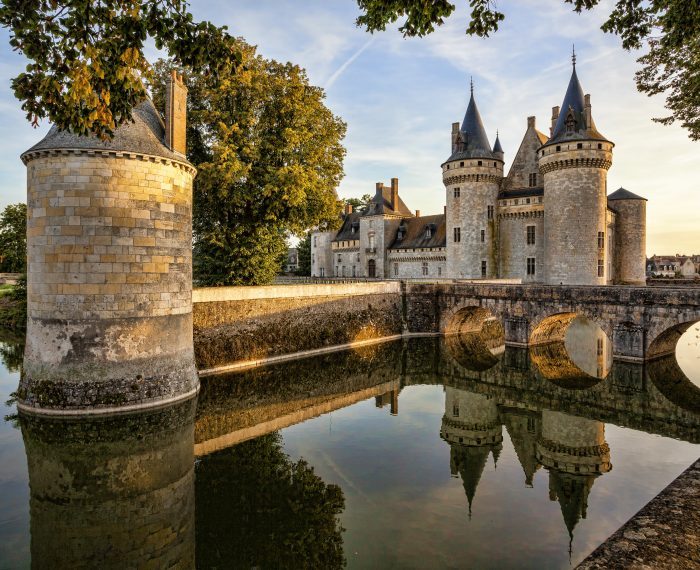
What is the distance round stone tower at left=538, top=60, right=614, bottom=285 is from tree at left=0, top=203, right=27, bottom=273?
43.9m

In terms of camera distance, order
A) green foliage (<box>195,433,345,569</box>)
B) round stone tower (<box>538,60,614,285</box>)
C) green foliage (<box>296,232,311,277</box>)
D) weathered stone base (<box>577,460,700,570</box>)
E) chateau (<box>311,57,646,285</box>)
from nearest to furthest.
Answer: weathered stone base (<box>577,460,700,570</box>) < green foliage (<box>195,433,345,569</box>) < round stone tower (<box>538,60,614,285</box>) < chateau (<box>311,57,646,285</box>) < green foliage (<box>296,232,311,277</box>)

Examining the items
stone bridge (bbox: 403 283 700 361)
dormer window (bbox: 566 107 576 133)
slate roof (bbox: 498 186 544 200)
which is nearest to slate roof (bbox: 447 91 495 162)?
slate roof (bbox: 498 186 544 200)

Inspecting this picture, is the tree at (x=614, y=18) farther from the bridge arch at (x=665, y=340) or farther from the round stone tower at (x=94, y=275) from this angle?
the bridge arch at (x=665, y=340)

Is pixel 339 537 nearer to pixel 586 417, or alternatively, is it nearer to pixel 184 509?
pixel 184 509

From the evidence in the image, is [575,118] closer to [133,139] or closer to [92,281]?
[133,139]

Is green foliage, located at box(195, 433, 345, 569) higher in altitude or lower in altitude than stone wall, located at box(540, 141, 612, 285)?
lower

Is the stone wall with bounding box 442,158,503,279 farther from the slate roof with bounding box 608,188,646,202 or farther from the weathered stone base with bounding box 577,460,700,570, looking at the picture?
the weathered stone base with bounding box 577,460,700,570

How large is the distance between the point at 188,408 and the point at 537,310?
16.0m

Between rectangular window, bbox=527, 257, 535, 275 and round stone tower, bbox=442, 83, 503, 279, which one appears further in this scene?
round stone tower, bbox=442, 83, 503, 279

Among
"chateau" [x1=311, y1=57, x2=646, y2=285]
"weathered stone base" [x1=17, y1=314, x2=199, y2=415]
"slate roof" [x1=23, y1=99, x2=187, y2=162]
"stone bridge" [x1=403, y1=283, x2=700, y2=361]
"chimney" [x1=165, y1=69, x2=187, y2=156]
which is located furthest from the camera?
"chateau" [x1=311, y1=57, x2=646, y2=285]

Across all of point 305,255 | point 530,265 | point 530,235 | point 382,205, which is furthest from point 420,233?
point 305,255

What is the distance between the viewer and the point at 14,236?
41.7 m

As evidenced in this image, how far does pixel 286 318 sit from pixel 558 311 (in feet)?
39.2

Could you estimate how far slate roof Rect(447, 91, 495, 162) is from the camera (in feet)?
110
